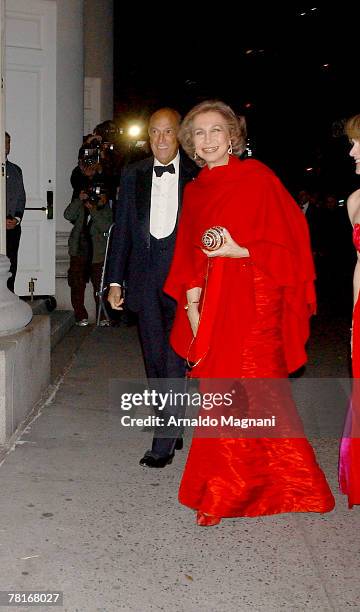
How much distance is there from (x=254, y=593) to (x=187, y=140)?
2111mm

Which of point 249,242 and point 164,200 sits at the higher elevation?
point 164,200

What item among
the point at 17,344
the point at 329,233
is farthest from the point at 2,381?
the point at 329,233

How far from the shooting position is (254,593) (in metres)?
3.25

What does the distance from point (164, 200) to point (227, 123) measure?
99cm

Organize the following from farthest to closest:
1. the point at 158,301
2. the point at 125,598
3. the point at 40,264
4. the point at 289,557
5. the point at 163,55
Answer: the point at 163,55 < the point at 40,264 < the point at 158,301 < the point at 289,557 < the point at 125,598

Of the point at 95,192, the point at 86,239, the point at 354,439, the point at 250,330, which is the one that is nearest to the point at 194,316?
the point at 250,330

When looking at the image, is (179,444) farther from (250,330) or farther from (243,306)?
(243,306)

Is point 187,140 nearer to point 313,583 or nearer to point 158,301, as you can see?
point 158,301

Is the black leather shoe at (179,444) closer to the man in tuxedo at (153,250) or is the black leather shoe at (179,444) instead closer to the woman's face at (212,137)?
the man in tuxedo at (153,250)

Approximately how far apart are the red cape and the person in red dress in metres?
0.25

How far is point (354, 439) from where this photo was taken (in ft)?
13.5

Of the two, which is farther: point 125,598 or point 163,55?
point 163,55

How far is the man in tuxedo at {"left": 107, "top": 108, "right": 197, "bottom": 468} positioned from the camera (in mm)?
4867

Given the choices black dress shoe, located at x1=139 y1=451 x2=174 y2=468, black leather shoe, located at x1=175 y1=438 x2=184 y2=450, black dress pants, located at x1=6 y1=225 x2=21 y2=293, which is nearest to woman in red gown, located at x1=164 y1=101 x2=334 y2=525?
black dress shoe, located at x1=139 y1=451 x2=174 y2=468
